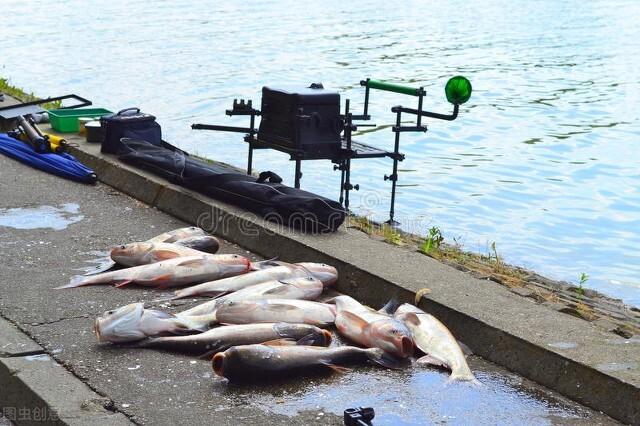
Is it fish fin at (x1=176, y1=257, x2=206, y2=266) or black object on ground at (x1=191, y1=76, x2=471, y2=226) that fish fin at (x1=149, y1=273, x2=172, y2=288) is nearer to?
fish fin at (x1=176, y1=257, x2=206, y2=266)

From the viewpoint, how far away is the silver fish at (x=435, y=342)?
5.28m

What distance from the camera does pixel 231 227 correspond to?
7613 millimetres

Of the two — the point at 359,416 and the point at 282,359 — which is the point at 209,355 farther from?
the point at 359,416

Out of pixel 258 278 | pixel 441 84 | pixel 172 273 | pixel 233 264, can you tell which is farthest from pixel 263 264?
pixel 441 84

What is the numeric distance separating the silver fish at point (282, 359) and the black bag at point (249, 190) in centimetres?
194

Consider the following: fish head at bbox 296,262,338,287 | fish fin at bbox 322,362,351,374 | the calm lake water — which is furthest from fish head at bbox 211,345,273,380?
the calm lake water

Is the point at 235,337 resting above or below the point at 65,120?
below

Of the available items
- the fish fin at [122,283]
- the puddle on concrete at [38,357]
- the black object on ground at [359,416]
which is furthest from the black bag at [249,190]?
the black object on ground at [359,416]

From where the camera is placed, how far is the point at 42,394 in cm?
482

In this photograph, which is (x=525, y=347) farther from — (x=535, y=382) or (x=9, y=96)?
(x=9, y=96)

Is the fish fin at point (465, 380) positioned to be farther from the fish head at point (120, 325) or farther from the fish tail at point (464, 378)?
the fish head at point (120, 325)

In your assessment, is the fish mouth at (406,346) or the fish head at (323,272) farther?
the fish head at (323,272)

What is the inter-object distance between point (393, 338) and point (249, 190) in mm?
2685

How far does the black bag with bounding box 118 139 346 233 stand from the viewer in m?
7.29
